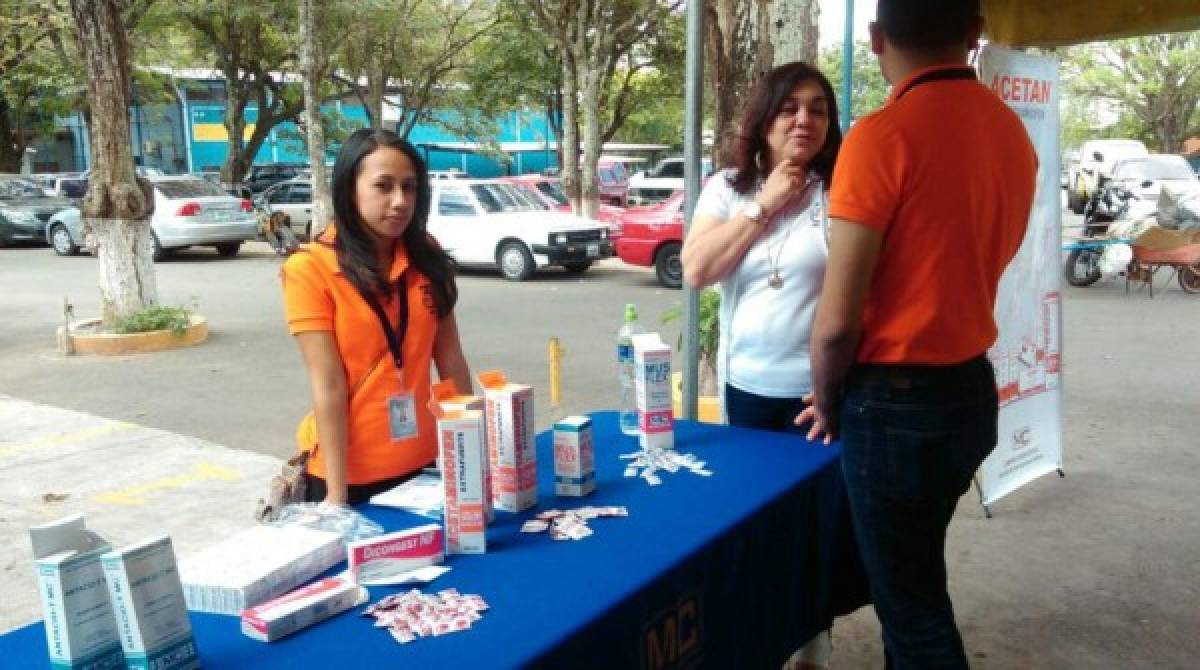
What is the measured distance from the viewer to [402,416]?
2.38 meters

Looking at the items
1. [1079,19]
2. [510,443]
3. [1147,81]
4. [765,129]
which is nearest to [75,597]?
[510,443]

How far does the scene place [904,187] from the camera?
187cm

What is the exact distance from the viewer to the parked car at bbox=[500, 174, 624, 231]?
50.7 feet

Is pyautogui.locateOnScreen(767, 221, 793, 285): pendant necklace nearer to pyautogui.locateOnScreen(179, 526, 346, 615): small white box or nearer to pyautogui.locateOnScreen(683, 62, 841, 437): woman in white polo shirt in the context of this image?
pyautogui.locateOnScreen(683, 62, 841, 437): woman in white polo shirt

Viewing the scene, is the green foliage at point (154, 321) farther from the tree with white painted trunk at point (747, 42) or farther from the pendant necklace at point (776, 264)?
the pendant necklace at point (776, 264)

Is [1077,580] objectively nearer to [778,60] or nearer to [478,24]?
[778,60]

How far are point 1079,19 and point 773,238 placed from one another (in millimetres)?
2016

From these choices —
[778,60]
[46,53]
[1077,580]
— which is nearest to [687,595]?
[1077,580]

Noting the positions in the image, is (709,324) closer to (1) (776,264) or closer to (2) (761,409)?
(2) (761,409)

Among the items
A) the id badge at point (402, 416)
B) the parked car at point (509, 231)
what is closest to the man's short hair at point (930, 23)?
the id badge at point (402, 416)

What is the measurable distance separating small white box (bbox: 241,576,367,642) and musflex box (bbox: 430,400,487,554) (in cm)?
24

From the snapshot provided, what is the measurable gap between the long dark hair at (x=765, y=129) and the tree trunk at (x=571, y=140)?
46.7 ft

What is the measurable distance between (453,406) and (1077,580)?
3.00 m

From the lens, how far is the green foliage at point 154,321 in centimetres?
911
